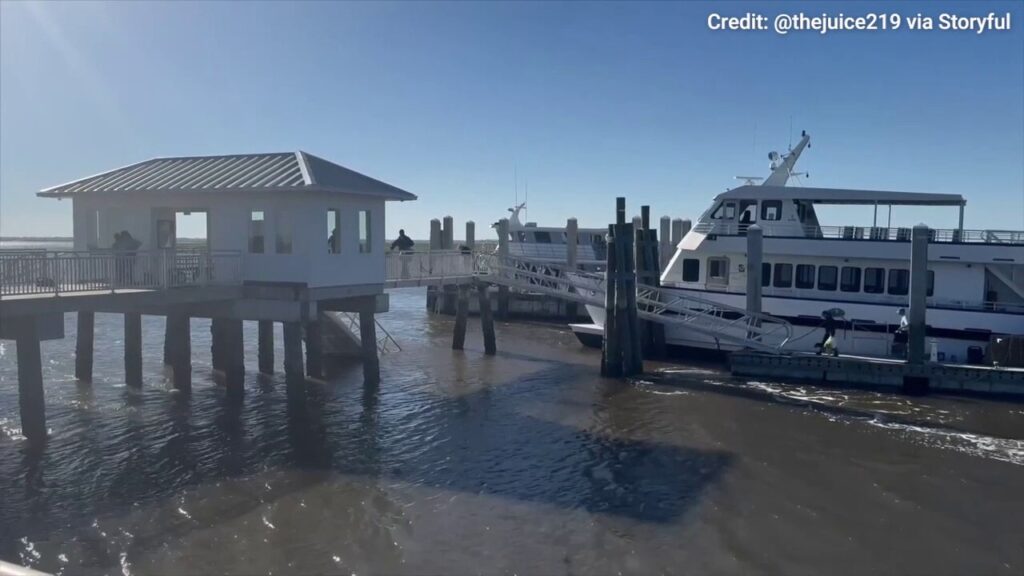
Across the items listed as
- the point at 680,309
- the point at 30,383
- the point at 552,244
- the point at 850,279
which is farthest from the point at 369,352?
the point at 552,244

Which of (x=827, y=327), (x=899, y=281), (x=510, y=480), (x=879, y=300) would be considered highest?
(x=899, y=281)

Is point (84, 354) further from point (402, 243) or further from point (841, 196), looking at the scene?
point (841, 196)

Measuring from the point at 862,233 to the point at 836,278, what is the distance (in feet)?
5.22

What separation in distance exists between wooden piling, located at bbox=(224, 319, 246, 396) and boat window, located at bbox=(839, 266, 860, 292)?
17678 mm

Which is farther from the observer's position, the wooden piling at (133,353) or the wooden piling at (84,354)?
the wooden piling at (84,354)

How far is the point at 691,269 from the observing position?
26.7 metres

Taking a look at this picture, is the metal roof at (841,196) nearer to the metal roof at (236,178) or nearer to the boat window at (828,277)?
the boat window at (828,277)

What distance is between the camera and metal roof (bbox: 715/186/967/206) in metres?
23.7

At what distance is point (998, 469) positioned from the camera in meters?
14.0

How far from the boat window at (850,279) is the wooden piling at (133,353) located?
65.9 feet

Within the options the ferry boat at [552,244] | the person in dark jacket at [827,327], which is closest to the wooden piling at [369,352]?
the person in dark jacket at [827,327]

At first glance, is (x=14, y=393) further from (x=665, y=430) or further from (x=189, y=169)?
(x=665, y=430)

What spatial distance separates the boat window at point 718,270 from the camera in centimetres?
2625

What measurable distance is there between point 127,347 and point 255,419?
18.2 feet
